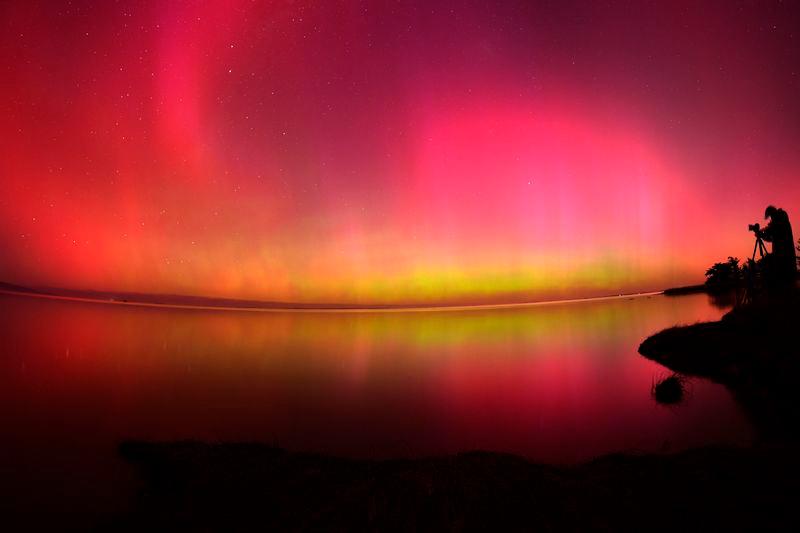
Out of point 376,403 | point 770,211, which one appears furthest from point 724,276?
point 376,403

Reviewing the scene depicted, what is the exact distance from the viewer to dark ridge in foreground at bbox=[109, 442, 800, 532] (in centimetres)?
666

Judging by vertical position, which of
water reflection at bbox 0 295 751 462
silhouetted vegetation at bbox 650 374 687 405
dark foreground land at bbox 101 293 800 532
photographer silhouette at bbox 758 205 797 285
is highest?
photographer silhouette at bbox 758 205 797 285

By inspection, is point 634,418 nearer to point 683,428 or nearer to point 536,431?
point 683,428

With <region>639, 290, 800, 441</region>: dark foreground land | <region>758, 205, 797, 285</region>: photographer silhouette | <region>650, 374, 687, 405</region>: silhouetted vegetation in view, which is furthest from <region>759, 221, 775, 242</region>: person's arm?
<region>650, 374, 687, 405</region>: silhouetted vegetation

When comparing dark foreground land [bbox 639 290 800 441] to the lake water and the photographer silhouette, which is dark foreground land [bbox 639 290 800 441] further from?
the photographer silhouette

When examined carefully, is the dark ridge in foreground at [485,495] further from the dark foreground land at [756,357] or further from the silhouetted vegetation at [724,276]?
the silhouetted vegetation at [724,276]

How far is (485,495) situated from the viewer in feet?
25.6

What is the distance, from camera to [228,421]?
19.7 m

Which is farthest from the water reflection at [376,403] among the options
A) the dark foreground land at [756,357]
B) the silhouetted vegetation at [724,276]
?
the silhouetted vegetation at [724,276]

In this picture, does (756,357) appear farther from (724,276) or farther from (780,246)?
(724,276)

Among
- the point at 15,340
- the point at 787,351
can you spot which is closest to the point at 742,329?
the point at 787,351

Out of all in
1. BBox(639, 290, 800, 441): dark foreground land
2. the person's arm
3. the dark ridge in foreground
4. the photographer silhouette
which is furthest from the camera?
the person's arm

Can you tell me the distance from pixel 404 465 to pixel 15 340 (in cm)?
7243

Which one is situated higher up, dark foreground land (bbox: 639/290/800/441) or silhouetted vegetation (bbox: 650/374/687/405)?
dark foreground land (bbox: 639/290/800/441)
